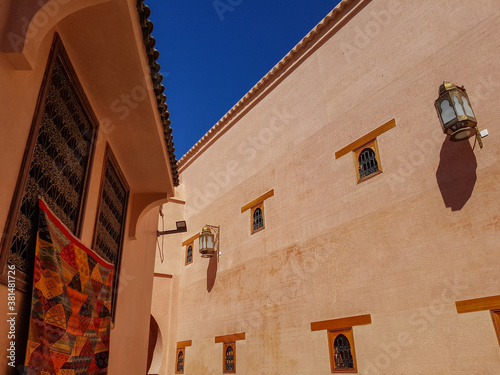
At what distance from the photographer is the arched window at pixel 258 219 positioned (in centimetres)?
812

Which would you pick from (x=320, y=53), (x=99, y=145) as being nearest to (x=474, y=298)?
(x=99, y=145)

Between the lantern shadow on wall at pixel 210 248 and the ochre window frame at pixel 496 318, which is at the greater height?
the lantern shadow on wall at pixel 210 248

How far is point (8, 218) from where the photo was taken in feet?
6.67

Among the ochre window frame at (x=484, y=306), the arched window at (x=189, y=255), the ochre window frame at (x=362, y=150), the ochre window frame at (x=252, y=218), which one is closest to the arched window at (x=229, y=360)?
the ochre window frame at (x=252, y=218)

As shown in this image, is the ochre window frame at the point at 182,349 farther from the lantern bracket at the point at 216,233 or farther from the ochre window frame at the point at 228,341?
the lantern bracket at the point at 216,233

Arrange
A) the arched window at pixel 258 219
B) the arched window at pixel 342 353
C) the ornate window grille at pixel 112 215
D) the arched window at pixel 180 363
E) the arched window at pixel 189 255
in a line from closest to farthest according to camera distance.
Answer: the ornate window grille at pixel 112 215 → the arched window at pixel 342 353 → the arched window at pixel 258 219 → the arched window at pixel 180 363 → the arched window at pixel 189 255

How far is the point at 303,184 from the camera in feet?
23.6

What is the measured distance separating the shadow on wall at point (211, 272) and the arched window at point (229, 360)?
1.53 metres

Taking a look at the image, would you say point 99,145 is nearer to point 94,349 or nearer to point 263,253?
point 94,349

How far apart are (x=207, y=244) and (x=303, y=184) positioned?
299cm

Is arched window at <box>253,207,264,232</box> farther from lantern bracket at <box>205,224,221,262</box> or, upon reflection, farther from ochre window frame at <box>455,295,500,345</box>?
ochre window frame at <box>455,295,500,345</box>

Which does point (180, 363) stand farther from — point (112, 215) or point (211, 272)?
point (112, 215)

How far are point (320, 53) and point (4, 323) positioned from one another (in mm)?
6970

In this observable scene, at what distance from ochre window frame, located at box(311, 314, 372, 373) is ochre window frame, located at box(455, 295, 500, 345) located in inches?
48.8
